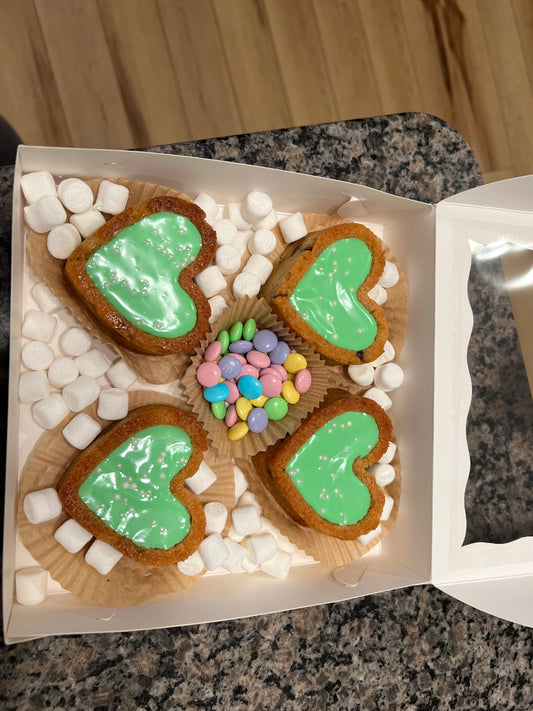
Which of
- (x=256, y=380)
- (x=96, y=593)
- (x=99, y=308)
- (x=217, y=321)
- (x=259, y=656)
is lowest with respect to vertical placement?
(x=259, y=656)

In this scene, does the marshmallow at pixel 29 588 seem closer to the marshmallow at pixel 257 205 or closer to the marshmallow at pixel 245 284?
the marshmallow at pixel 245 284

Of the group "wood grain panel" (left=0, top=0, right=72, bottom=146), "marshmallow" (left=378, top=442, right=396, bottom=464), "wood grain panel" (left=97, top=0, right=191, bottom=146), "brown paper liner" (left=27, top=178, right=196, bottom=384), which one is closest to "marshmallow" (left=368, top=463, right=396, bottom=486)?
"marshmallow" (left=378, top=442, right=396, bottom=464)

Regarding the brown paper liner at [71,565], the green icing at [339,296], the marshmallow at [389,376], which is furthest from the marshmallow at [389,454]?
the brown paper liner at [71,565]

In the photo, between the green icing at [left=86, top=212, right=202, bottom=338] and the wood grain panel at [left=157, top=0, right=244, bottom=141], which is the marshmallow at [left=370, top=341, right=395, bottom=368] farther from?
the wood grain panel at [left=157, top=0, right=244, bottom=141]

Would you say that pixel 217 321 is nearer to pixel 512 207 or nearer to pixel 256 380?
pixel 256 380

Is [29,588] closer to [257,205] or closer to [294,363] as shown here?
[294,363]

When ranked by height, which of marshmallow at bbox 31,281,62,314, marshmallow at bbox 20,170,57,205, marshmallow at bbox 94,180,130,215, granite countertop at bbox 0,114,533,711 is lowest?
granite countertop at bbox 0,114,533,711

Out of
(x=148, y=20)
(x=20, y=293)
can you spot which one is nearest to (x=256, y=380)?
(x=20, y=293)
